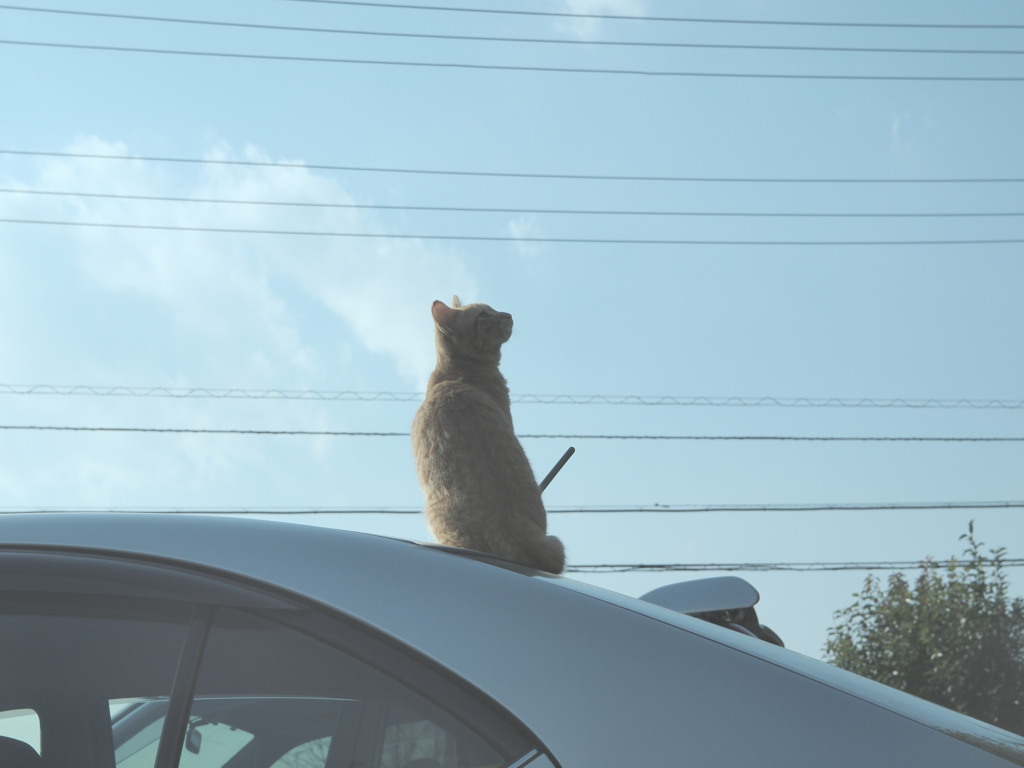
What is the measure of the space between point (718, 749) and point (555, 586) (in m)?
0.34

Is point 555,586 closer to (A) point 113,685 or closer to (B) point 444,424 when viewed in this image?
(A) point 113,685

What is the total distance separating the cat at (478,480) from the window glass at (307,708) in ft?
8.74

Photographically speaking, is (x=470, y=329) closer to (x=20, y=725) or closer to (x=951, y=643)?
(x=20, y=725)

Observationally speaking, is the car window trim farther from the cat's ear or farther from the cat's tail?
the cat's ear

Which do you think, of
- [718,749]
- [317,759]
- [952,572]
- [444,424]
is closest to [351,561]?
[317,759]

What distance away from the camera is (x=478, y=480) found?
4.13 m

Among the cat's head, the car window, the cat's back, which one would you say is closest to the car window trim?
the car window

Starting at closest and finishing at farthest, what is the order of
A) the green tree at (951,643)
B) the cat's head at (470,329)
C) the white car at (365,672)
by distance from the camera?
1. the white car at (365,672)
2. the cat's head at (470,329)
3. the green tree at (951,643)

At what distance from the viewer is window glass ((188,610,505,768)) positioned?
3.88 feet

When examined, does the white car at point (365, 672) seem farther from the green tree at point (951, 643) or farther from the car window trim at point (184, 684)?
the green tree at point (951, 643)

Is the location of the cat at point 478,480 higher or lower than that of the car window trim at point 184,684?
higher

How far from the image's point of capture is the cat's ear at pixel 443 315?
476cm

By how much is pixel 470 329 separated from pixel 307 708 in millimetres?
3549

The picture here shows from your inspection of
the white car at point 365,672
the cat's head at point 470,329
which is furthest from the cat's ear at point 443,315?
the white car at point 365,672
